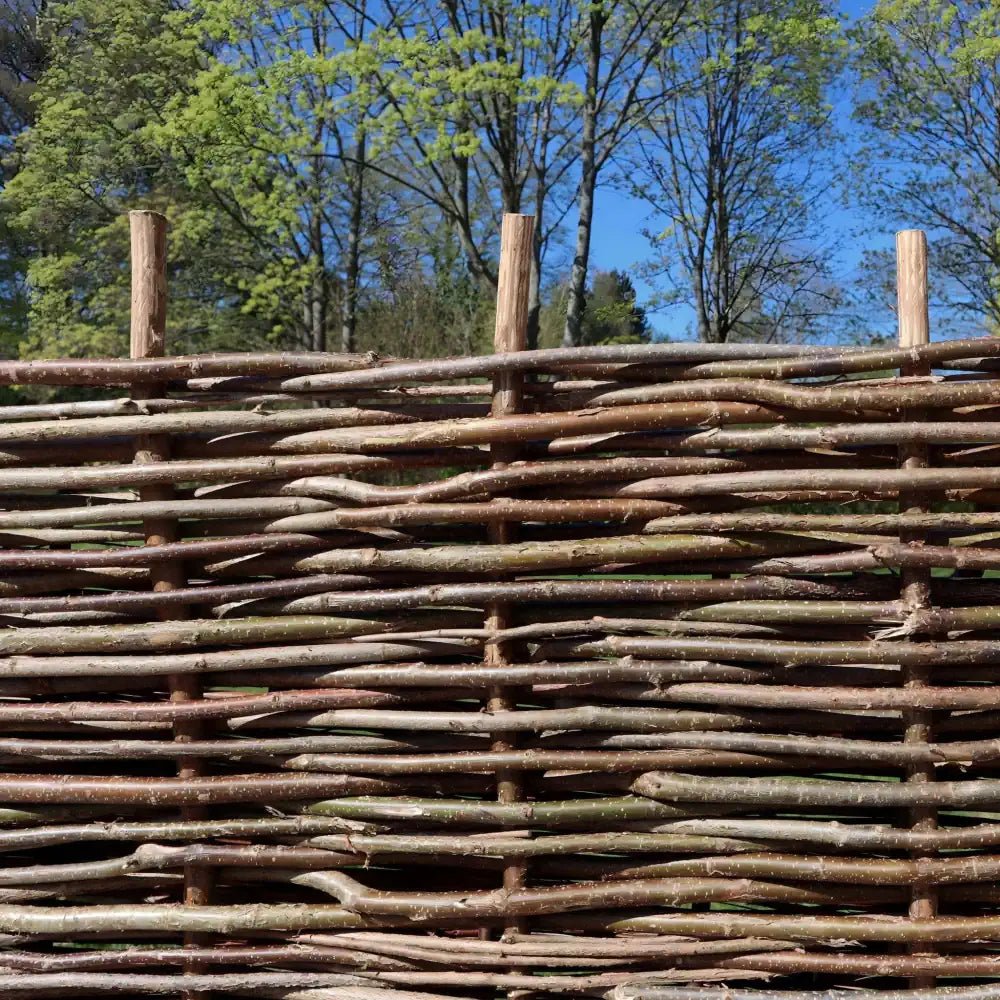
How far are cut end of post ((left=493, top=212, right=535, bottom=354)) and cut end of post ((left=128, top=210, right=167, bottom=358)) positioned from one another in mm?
791

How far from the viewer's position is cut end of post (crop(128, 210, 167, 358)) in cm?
195

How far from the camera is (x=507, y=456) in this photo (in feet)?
5.93

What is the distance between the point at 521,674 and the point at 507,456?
459 mm

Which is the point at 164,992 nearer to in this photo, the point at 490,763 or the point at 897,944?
the point at 490,763

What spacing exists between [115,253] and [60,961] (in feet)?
49.2

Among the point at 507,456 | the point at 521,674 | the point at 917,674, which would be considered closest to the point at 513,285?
the point at 507,456

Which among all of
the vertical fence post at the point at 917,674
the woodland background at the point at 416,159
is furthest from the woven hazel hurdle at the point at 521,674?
the woodland background at the point at 416,159

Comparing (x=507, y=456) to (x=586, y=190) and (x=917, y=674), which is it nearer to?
(x=917, y=674)

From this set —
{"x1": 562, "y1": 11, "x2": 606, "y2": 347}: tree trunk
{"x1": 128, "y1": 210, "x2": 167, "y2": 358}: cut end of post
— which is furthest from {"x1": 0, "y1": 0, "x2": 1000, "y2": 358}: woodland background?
{"x1": 128, "y1": 210, "x2": 167, "y2": 358}: cut end of post

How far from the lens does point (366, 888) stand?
1.81 metres

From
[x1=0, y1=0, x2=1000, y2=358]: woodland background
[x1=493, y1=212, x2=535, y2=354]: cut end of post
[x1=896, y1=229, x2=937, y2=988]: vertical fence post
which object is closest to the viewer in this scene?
[x1=896, y1=229, x2=937, y2=988]: vertical fence post

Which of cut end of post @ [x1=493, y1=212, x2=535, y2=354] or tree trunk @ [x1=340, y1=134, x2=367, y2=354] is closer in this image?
cut end of post @ [x1=493, y1=212, x2=535, y2=354]

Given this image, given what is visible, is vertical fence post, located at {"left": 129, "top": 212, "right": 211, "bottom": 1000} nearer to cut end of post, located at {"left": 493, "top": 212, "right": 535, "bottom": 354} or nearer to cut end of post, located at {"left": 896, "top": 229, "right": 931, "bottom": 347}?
cut end of post, located at {"left": 493, "top": 212, "right": 535, "bottom": 354}

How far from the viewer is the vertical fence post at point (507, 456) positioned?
5.87 feet
